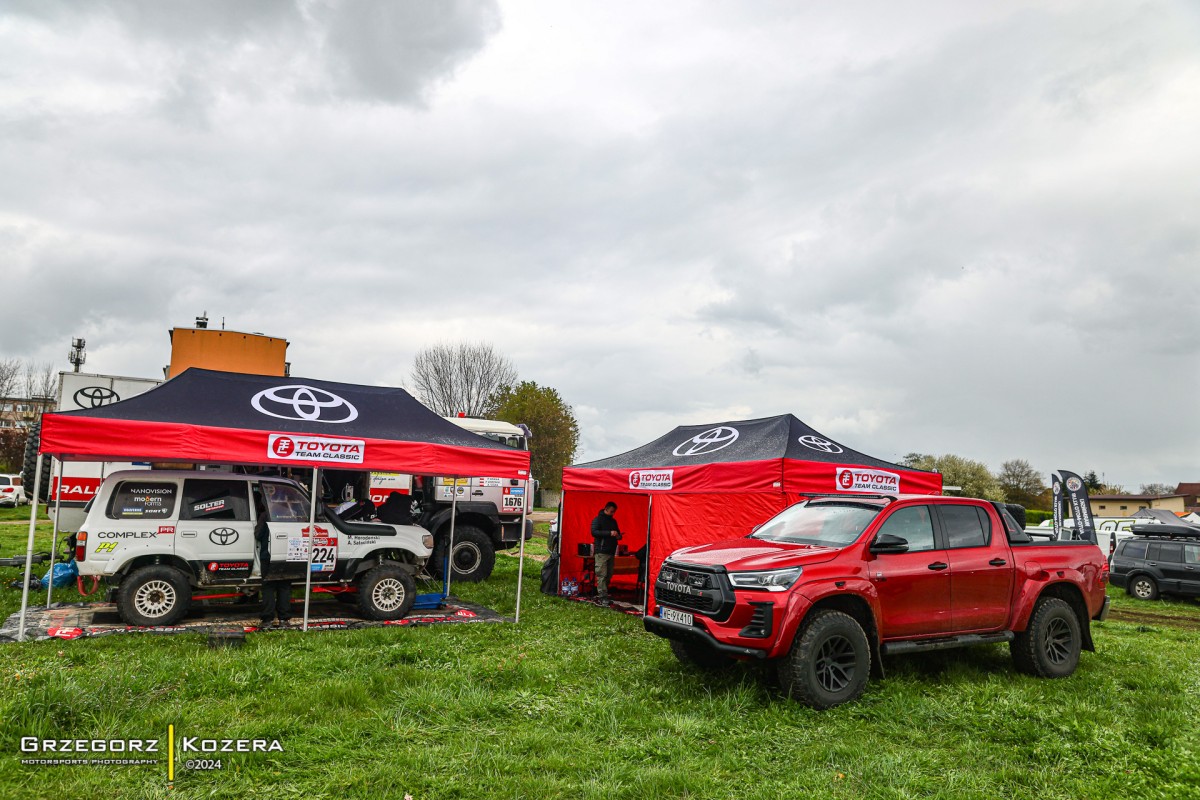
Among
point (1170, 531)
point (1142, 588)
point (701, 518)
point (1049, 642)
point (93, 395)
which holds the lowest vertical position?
point (1142, 588)

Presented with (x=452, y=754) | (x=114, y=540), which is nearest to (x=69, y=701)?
(x=452, y=754)

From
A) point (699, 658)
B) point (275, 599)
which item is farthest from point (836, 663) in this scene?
point (275, 599)

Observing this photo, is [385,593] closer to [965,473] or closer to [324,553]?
[324,553]

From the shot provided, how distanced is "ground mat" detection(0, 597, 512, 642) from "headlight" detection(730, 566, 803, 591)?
4517mm

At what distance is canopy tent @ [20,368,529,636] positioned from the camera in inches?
309

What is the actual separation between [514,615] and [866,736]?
565 cm

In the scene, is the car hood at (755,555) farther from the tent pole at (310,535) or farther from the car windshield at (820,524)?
the tent pole at (310,535)

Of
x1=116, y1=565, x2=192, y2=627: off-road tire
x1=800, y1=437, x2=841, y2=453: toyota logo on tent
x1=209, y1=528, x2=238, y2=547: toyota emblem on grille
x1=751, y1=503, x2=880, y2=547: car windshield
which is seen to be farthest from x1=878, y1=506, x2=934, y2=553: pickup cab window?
x1=116, y1=565, x2=192, y2=627: off-road tire

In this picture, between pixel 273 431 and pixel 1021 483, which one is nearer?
pixel 273 431

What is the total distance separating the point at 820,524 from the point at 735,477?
2.13m

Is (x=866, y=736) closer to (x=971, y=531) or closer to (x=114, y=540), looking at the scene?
(x=971, y=531)

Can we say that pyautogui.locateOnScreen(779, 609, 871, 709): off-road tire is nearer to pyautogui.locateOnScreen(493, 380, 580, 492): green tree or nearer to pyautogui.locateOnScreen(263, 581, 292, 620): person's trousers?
pyautogui.locateOnScreen(263, 581, 292, 620): person's trousers

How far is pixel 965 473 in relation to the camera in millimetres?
56719

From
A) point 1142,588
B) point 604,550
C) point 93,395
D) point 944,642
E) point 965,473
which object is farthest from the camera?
point 965,473
